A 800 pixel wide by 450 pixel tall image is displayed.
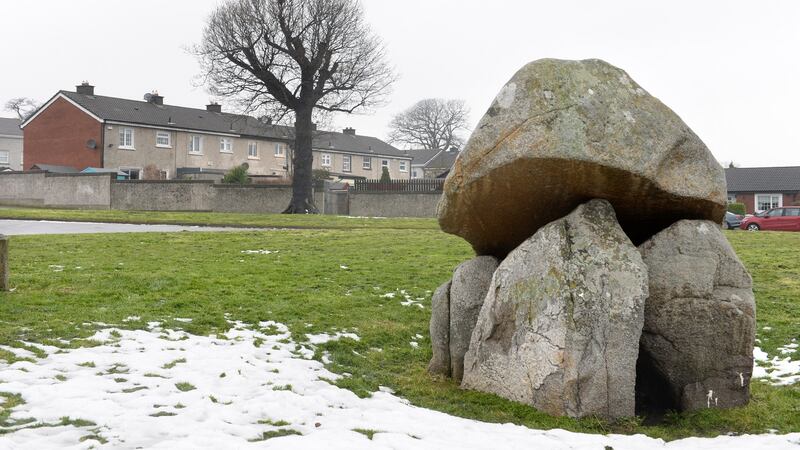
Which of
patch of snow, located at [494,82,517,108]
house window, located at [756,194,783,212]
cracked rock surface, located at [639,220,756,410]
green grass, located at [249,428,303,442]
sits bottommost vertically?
green grass, located at [249,428,303,442]

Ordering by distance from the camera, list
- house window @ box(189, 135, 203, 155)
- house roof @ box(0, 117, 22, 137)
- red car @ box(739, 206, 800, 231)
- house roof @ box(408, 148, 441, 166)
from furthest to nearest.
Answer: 1. house roof @ box(408, 148, 441, 166)
2. house roof @ box(0, 117, 22, 137)
3. house window @ box(189, 135, 203, 155)
4. red car @ box(739, 206, 800, 231)

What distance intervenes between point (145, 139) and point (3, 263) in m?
45.7

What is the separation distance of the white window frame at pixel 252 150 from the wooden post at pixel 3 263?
171 feet

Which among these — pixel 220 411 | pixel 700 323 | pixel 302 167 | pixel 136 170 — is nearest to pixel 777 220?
pixel 302 167

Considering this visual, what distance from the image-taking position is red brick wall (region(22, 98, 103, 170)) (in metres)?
51.5

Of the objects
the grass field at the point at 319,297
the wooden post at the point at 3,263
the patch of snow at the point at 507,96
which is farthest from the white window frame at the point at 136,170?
the patch of snow at the point at 507,96

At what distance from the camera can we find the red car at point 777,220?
3428 cm

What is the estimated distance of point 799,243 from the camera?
19.1m

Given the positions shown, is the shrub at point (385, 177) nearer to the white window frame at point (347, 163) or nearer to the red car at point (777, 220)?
the red car at point (777, 220)

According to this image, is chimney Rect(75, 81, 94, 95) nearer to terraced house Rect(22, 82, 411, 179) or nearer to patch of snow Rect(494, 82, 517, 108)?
terraced house Rect(22, 82, 411, 179)

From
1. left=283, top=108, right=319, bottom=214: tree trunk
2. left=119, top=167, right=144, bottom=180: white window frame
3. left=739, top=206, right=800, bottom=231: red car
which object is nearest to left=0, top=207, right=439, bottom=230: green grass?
left=283, top=108, right=319, bottom=214: tree trunk

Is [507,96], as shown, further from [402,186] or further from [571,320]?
[402,186]

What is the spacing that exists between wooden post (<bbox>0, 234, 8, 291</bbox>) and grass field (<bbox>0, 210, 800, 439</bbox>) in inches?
11.7

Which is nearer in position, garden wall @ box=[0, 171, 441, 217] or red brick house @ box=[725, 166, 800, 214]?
garden wall @ box=[0, 171, 441, 217]
